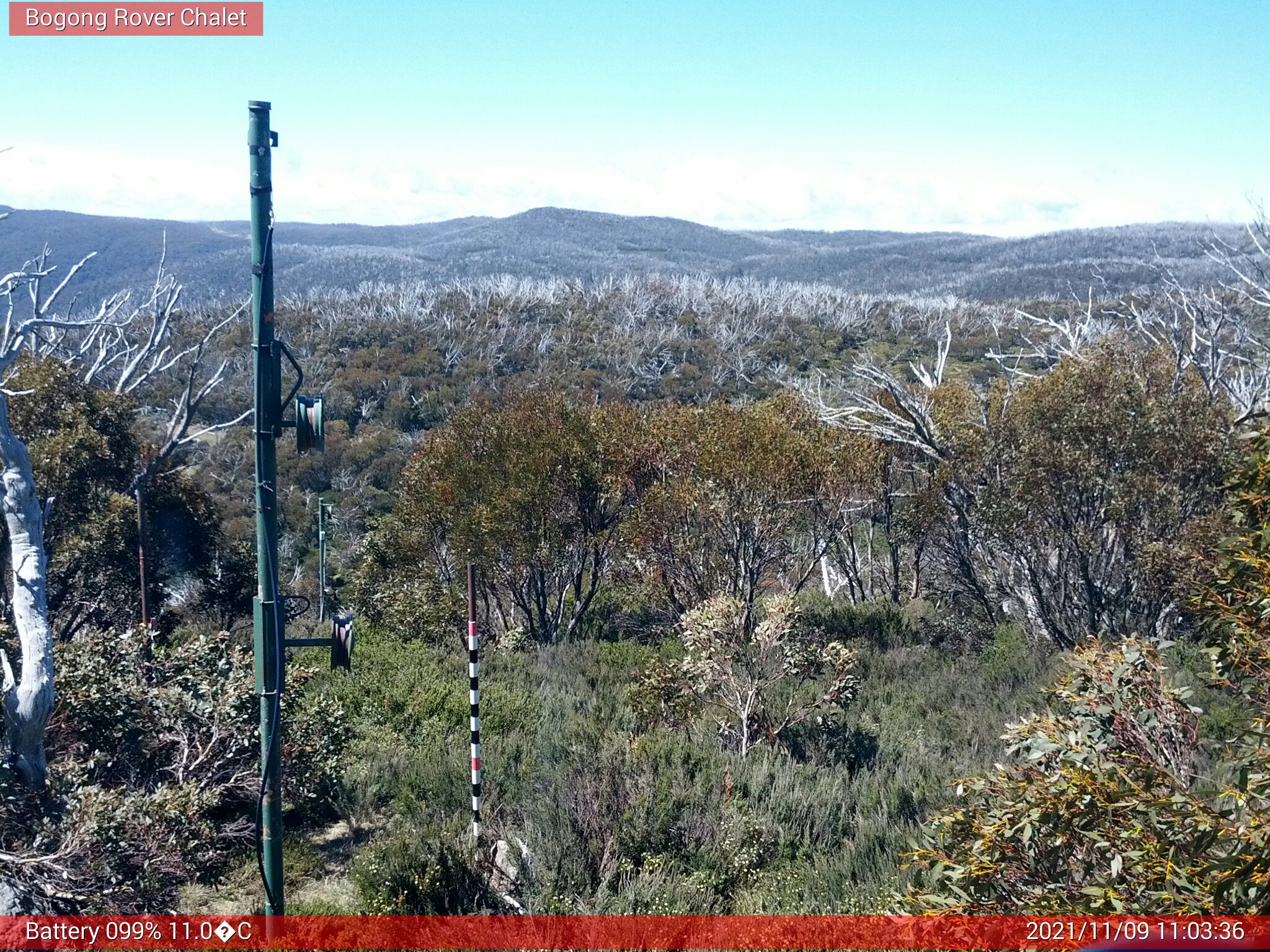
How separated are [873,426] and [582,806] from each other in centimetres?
955

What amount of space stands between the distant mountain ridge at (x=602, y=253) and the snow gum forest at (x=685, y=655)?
40827mm

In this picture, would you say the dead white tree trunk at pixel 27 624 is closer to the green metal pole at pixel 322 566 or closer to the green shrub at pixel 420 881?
the green shrub at pixel 420 881

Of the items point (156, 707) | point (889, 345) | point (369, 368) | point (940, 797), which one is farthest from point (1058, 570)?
point (889, 345)

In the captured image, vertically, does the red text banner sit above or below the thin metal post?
below

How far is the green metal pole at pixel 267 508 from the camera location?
4180 mm

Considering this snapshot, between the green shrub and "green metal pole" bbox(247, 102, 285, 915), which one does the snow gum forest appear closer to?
the green shrub

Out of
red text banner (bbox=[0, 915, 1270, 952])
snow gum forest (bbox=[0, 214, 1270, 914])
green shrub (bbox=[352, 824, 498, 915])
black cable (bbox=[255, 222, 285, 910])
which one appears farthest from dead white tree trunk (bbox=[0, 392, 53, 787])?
black cable (bbox=[255, 222, 285, 910])

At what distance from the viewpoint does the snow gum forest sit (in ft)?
14.8

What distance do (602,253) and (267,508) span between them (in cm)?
11338

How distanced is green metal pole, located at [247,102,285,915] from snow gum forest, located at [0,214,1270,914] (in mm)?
1522

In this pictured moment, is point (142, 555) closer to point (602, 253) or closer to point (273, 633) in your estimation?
point (273, 633)

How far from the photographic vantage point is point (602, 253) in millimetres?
114562

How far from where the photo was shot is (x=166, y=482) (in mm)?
12398

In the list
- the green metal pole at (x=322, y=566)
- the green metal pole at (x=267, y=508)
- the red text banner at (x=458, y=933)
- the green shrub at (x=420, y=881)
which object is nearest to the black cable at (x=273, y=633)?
the green metal pole at (x=267, y=508)
